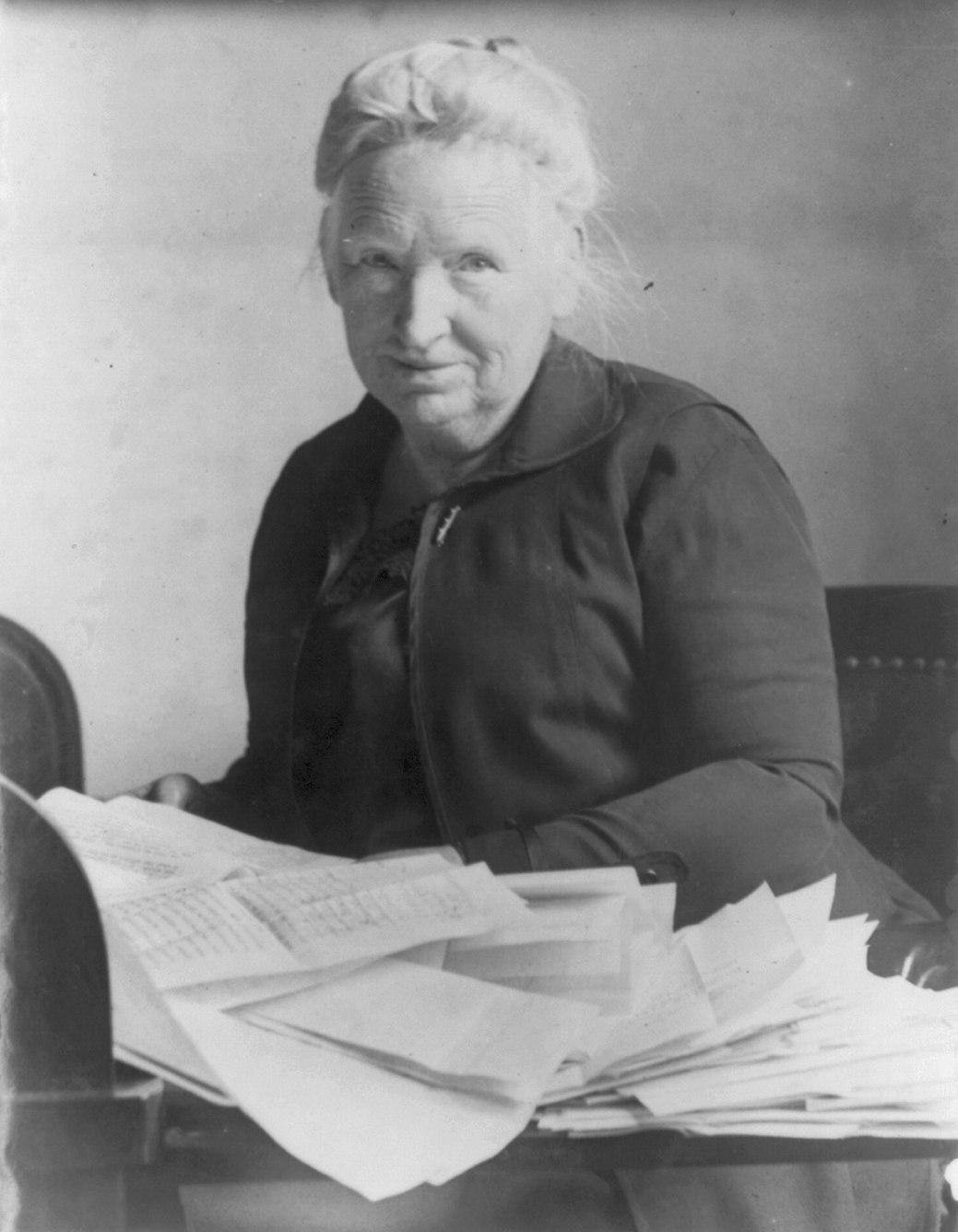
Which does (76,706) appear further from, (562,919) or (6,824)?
(562,919)

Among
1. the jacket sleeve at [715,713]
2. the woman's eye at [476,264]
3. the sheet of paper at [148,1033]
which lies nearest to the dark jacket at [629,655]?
the jacket sleeve at [715,713]

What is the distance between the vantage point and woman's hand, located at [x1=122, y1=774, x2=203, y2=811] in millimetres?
1408

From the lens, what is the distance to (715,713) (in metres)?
1.33

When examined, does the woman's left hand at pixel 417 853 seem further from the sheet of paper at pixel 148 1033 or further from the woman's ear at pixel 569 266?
the woman's ear at pixel 569 266

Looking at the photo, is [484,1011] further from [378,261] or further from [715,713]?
[378,261]

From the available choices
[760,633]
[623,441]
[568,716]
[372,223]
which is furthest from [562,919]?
[372,223]

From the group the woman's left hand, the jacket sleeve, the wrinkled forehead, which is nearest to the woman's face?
the wrinkled forehead

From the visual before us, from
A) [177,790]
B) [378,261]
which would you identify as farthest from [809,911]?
[378,261]

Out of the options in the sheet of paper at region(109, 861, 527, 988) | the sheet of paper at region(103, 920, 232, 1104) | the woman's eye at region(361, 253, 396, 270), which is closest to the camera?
the sheet of paper at region(103, 920, 232, 1104)

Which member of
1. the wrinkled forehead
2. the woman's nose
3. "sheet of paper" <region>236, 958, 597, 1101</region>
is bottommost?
"sheet of paper" <region>236, 958, 597, 1101</region>

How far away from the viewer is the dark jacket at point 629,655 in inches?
52.5

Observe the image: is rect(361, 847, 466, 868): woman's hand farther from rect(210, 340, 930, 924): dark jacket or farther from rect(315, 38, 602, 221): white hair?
rect(315, 38, 602, 221): white hair

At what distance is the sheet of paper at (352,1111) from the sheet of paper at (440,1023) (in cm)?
2

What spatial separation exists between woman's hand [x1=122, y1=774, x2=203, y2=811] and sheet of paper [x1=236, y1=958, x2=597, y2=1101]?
268 millimetres
